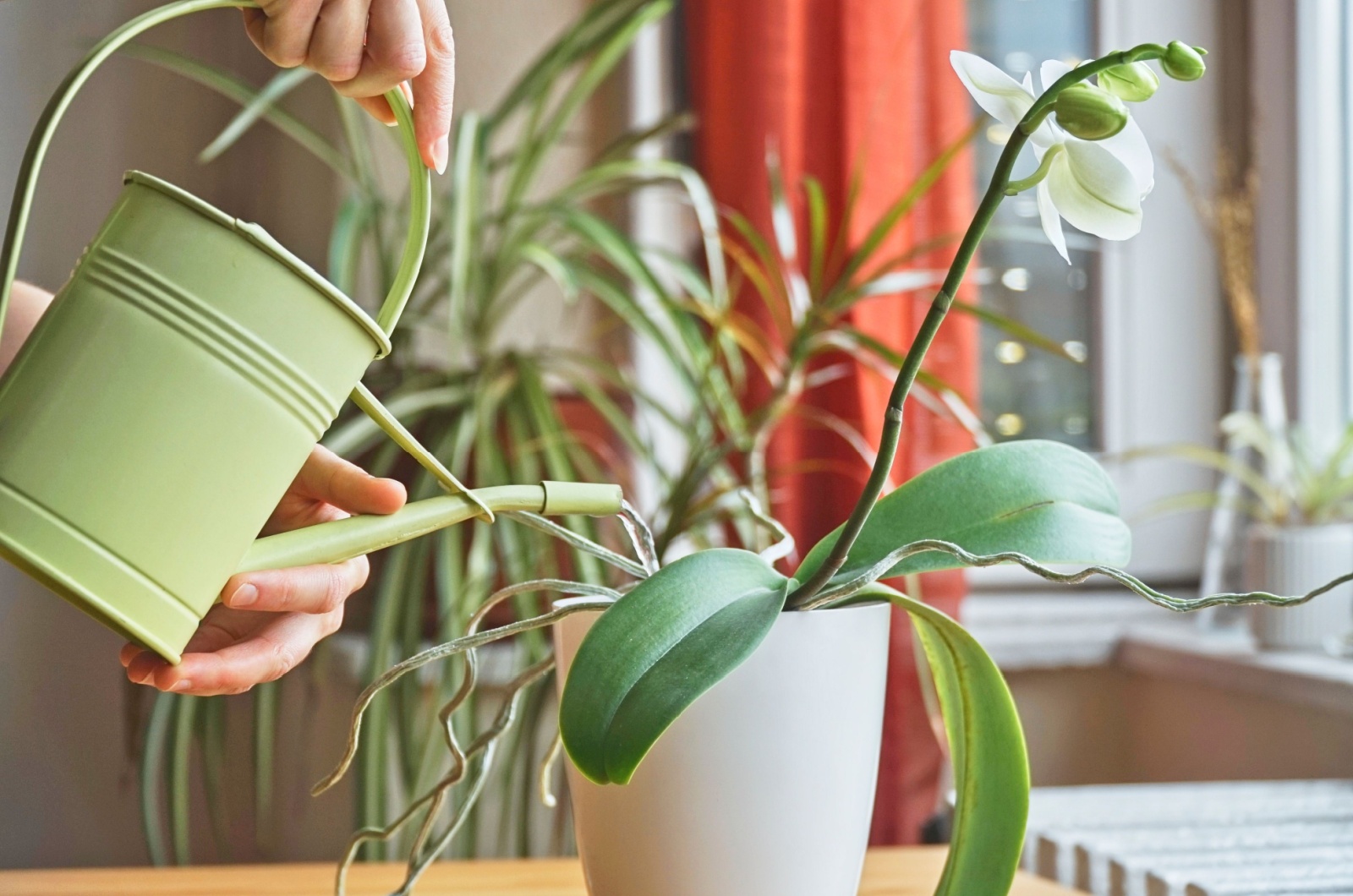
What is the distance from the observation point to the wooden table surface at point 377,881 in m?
0.67

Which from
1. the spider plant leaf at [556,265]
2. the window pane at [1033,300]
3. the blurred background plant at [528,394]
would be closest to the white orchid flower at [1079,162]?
the blurred background plant at [528,394]

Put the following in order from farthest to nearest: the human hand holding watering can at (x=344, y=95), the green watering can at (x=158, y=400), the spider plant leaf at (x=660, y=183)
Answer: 1. the spider plant leaf at (x=660, y=183)
2. the human hand holding watering can at (x=344, y=95)
3. the green watering can at (x=158, y=400)

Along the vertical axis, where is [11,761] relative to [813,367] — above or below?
below

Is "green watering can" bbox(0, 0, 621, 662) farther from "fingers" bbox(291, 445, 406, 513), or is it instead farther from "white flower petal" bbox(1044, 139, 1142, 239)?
"white flower petal" bbox(1044, 139, 1142, 239)

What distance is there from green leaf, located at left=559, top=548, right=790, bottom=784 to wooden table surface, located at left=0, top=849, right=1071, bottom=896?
0.31 metres

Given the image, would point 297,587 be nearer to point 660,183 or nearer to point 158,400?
point 158,400

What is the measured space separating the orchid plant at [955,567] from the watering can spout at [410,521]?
3cm

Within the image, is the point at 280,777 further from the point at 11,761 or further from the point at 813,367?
the point at 813,367

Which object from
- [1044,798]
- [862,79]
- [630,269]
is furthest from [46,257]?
[1044,798]

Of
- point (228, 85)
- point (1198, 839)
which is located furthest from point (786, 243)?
point (1198, 839)

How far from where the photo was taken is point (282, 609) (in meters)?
0.48

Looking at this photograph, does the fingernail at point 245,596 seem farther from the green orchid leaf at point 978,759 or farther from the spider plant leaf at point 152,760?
the spider plant leaf at point 152,760

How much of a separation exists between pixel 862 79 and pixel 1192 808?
1.10 metres

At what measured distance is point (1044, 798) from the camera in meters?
1.04
